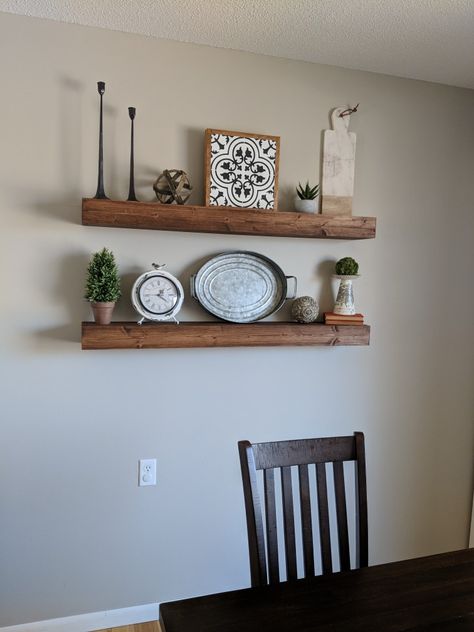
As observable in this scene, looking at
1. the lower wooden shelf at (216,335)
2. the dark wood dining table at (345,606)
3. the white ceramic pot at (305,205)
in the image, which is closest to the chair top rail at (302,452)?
the dark wood dining table at (345,606)

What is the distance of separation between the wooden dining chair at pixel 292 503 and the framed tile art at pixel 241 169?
3.40 feet

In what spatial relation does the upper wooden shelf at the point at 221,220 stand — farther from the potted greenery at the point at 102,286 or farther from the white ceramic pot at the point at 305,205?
the potted greenery at the point at 102,286

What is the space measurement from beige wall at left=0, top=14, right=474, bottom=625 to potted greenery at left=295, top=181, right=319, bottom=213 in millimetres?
70

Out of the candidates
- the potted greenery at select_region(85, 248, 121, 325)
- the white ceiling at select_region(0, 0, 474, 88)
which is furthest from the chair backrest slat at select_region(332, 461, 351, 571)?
the white ceiling at select_region(0, 0, 474, 88)

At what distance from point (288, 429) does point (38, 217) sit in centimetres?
141

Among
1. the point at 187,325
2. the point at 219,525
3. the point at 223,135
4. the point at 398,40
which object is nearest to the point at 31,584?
the point at 219,525

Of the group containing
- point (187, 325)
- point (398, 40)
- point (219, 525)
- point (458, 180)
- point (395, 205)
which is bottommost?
point (219, 525)

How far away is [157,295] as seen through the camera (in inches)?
75.3

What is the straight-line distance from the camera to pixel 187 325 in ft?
6.31

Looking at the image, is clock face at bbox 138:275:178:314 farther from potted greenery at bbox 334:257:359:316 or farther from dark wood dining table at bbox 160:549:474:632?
dark wood dining table at bbox 160:549:474:632

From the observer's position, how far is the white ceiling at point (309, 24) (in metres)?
1.67

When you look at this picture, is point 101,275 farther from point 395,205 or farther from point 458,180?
point 458,180

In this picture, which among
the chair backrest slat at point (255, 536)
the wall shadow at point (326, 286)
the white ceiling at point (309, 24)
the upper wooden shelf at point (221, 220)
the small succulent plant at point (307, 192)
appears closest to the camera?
the chair backrest slat at point (255, 536)

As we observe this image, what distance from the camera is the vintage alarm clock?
1.89 m
